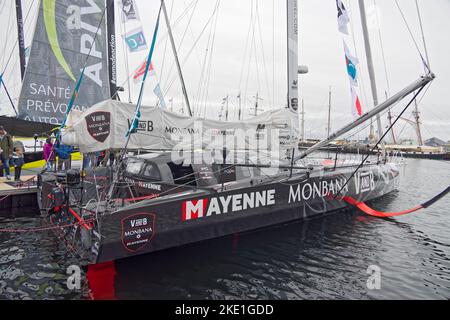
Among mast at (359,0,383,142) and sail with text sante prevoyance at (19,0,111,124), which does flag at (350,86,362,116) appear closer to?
mast at (359,0,383,142)

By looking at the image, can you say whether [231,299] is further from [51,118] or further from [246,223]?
[51,118]

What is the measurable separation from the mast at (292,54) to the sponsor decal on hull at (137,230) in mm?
4699

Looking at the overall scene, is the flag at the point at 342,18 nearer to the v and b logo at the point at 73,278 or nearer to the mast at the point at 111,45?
the mast at the point at 111,45

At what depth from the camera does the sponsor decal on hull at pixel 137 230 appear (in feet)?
15.0

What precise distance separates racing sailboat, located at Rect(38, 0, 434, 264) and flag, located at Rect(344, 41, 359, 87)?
2189 mm

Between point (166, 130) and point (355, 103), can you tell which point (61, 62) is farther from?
point (355, 103)

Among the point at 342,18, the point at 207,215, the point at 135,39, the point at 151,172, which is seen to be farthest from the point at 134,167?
the point at 342,18

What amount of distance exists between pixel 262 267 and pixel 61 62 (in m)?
9.21

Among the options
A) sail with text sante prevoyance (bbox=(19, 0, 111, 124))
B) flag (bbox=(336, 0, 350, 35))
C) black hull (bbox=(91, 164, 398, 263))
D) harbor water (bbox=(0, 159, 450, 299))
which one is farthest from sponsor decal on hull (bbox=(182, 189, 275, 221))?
sail with text sante prevoyance (bbox=(19, 0, 111, 124))

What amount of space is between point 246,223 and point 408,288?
2859mm

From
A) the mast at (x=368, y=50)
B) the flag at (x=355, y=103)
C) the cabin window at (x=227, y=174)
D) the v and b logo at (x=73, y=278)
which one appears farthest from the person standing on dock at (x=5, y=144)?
the mast at (x=368, y=50)

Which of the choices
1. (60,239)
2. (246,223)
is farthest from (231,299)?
(60,239)

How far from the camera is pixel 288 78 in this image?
7.90 metres

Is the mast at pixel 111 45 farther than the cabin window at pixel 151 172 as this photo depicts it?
Yes
